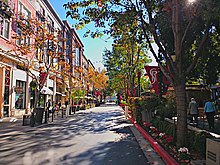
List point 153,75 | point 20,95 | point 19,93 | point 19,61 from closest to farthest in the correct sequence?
point 153,75
point 19,61
point 19,93
point 20,95

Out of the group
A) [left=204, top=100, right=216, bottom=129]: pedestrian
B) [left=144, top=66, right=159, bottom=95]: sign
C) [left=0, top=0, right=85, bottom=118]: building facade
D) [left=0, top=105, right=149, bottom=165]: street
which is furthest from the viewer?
[left=0, top=0, right=85, bottom=118]: building facade

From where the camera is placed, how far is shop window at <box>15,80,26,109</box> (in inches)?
980

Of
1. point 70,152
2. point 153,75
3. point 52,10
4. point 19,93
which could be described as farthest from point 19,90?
point 70,152

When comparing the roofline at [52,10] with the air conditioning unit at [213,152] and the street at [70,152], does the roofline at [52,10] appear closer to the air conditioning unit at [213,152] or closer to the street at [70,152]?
the street at [70,152]

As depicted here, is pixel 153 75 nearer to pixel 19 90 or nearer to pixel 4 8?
pixel 4 8

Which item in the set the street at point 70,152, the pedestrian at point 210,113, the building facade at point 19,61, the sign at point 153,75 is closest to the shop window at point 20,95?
the building facade at point 19,61

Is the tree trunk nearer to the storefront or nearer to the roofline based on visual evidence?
the storefront

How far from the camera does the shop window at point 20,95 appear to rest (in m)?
24.9

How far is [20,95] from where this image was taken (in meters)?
26.0

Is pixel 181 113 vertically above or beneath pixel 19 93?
beneath

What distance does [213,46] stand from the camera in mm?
14789

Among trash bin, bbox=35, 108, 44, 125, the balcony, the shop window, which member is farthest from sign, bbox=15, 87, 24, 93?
the balcony

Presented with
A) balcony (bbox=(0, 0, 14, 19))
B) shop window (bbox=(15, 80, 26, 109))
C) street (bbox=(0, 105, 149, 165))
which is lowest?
street (bbox=(0, 105, 149, 165))

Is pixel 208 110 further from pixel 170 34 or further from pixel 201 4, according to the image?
pixel 201 4
